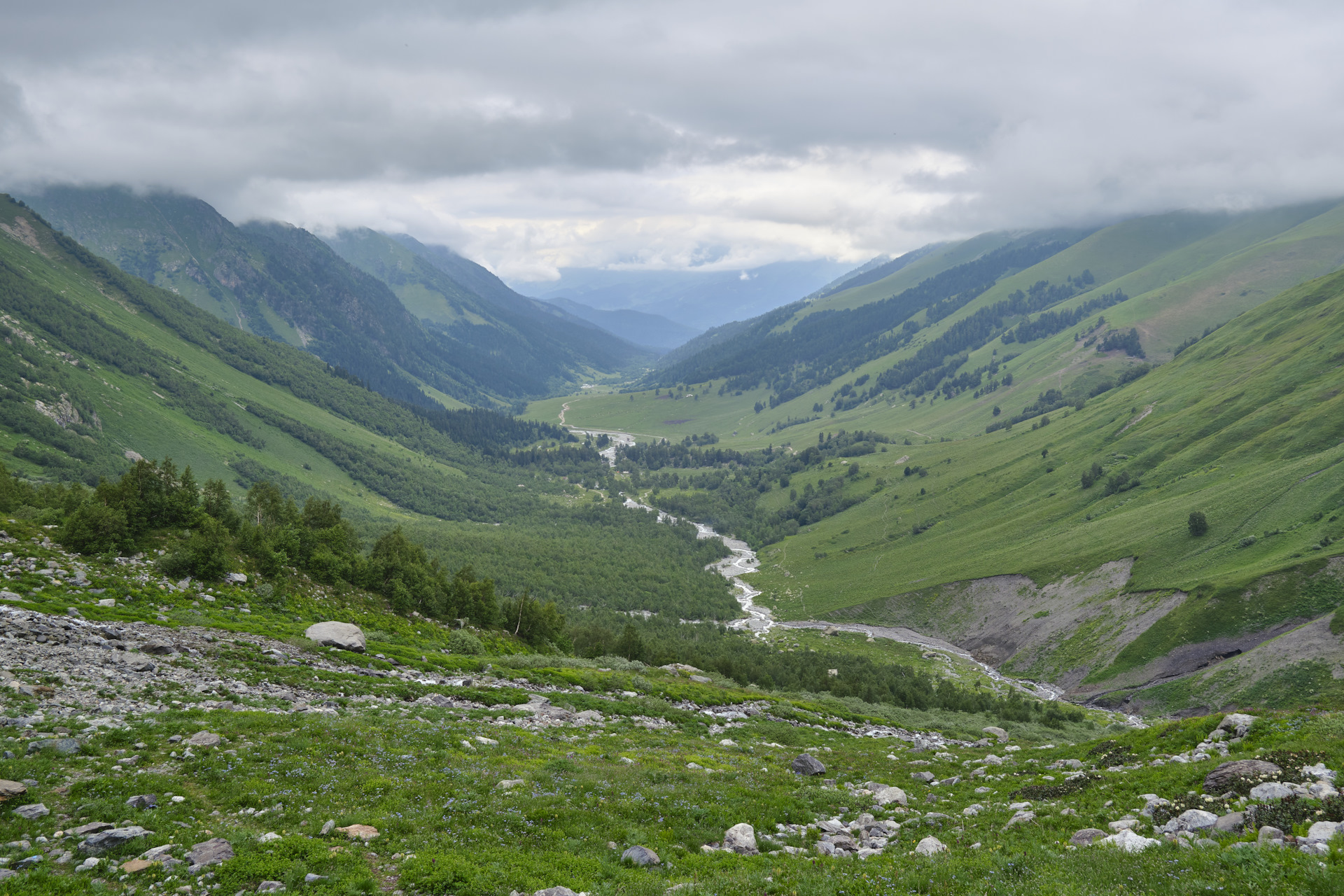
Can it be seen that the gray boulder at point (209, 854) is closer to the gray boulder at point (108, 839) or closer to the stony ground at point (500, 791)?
the stony ground at point (500, 791)

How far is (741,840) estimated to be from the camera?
70.8ft

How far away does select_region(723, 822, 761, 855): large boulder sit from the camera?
21.2 metres

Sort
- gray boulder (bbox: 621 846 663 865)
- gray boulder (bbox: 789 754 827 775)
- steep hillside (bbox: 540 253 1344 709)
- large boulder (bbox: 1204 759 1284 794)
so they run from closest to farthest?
1. gray boulder (bbox: 621 846 663 865)
2. large boulder (bbox: 1204 759 1284 794)
3. gray boulder (bbox: 789 754 827 775)
4. steep hillside (bbox: 540 253 1344 709)

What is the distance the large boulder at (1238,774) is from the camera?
20828 mm

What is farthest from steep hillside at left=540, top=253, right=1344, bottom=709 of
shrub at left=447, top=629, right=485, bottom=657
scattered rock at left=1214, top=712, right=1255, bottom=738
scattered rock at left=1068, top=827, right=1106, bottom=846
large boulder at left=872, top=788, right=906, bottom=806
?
shrub at left=447, top=629, right=485, bottom=657

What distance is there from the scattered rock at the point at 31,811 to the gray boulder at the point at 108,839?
7.49 ft

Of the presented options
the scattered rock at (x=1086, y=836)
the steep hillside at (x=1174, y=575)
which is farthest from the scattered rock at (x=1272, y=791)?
the steep hillside at (x=1174, y=575)

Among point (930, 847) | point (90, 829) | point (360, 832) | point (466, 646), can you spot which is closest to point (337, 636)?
point (466, 646)

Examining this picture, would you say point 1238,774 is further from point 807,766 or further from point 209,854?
point 209,854

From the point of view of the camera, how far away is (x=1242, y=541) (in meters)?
122

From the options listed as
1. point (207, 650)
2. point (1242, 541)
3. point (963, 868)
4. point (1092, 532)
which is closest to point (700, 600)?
point (1092, 532)

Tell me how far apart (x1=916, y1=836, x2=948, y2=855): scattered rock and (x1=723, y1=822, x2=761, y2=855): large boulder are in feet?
16.4

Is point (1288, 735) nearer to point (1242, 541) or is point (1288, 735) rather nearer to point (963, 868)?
point (963, 868)

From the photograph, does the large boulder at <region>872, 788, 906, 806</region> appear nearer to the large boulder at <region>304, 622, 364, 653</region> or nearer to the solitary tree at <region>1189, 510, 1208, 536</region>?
the large boulder at <region>304, 622, 364, 653</region>
